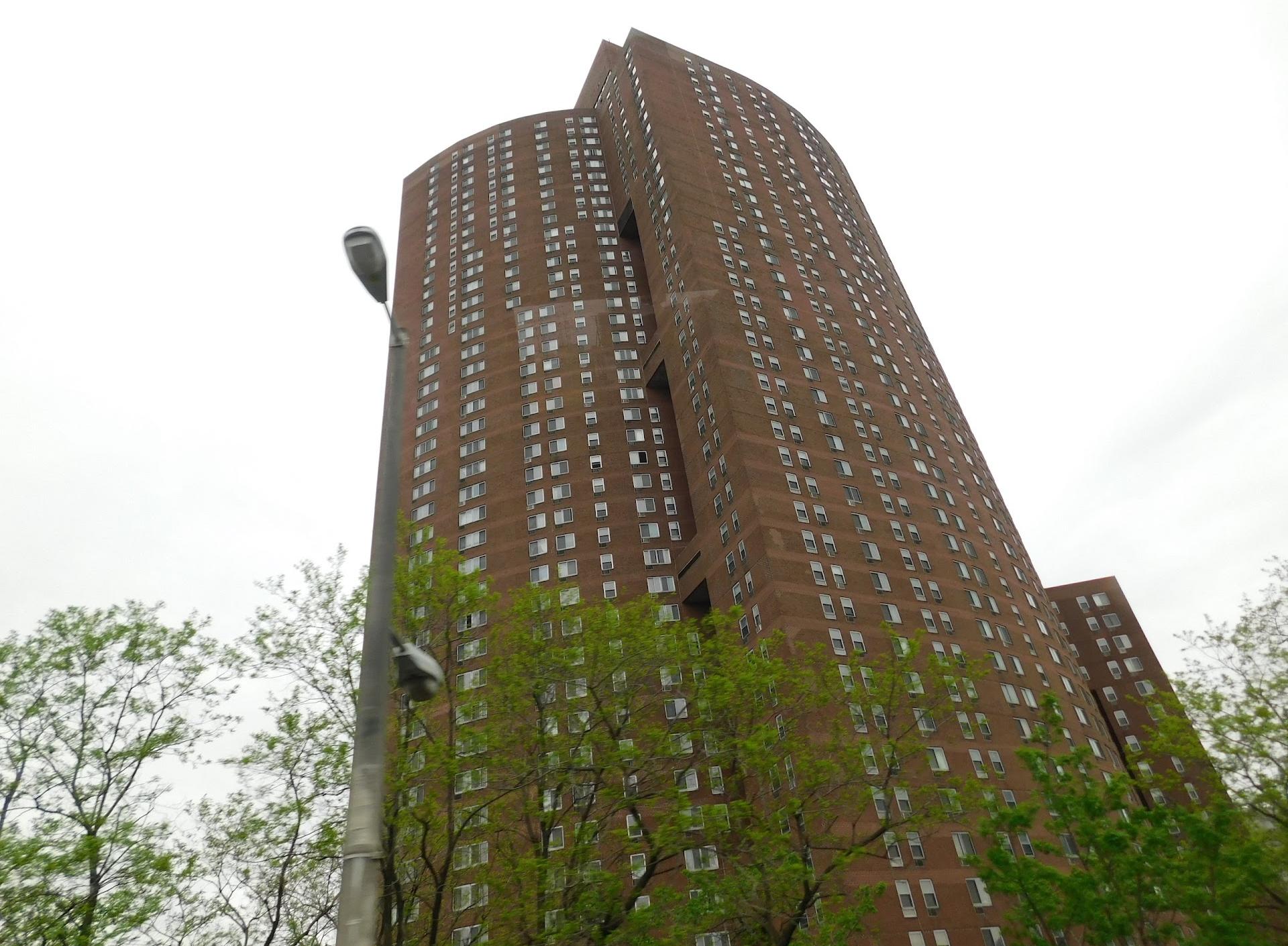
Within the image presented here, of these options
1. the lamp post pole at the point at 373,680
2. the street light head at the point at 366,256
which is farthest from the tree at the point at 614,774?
the street light head at the point at 366,256

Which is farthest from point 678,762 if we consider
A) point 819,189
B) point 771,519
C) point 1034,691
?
point 819,189

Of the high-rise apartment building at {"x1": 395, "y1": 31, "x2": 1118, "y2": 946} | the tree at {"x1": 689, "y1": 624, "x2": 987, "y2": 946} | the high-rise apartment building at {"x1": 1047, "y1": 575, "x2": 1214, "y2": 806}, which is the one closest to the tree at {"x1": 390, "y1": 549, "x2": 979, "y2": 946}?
the tree at {"x1": 689, "y1": 624, "x2": 987, "y2": 946}

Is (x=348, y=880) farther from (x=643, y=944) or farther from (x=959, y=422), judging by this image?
(x=959, y=422)

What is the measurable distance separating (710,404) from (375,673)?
204ft

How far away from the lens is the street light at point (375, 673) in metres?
6.50

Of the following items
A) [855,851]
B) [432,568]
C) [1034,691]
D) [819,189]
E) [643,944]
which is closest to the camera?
[643,944]

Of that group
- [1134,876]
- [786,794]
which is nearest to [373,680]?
[1134,876]

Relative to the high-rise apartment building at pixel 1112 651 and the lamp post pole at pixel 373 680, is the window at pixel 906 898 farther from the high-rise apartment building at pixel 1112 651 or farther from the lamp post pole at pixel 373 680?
the high-rise apartment building at pixel 1112 651

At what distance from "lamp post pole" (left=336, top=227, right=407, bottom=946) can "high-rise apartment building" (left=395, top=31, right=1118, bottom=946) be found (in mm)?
41026

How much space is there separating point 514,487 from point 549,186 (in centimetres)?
4431

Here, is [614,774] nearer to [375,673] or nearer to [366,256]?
[375,673]

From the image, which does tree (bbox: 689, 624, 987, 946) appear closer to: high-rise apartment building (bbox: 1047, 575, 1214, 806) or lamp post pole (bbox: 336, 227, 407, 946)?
lamp post pole (bbox: 336, 227, 407, 946)

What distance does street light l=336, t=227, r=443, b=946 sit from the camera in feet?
21.3

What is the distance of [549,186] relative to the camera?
335 feet
